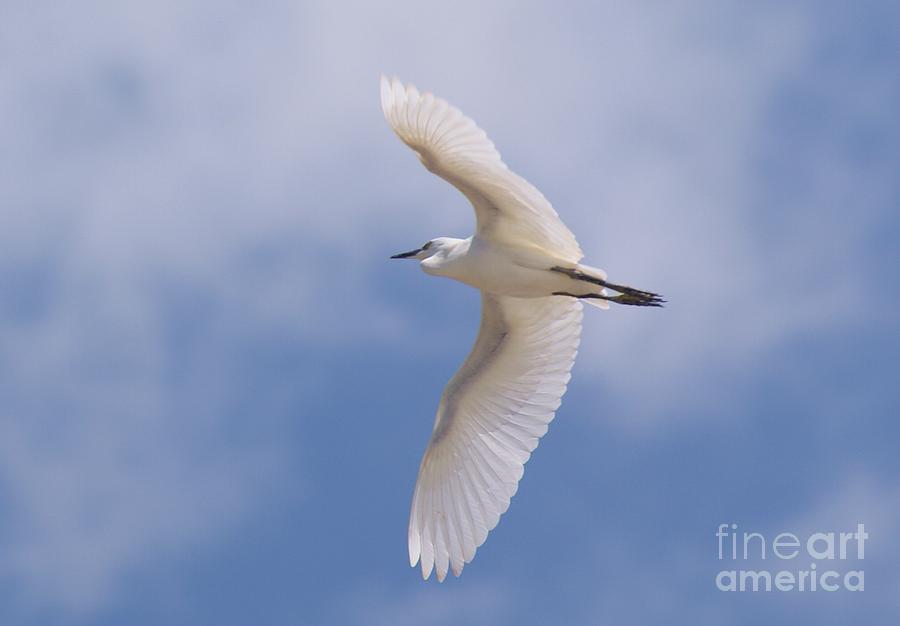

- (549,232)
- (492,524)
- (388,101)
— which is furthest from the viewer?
(492,524)

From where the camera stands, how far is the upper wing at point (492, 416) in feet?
51.6

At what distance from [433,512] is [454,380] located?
1377mm

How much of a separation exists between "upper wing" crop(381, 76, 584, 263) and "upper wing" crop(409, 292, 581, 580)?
1556 mm

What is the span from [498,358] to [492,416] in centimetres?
60

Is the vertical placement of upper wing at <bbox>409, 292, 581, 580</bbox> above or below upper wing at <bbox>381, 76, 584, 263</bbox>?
below

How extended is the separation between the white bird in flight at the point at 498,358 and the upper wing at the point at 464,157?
2 cm

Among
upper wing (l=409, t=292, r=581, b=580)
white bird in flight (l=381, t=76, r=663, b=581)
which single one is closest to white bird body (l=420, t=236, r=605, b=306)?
white bird in flight (l=381, t=76, r=663, b=581)

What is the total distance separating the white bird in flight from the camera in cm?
1471

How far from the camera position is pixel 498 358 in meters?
16.1

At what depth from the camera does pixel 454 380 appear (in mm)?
16203

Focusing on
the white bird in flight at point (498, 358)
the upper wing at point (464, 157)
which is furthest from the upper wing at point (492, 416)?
the upper wing at point (464, 157)

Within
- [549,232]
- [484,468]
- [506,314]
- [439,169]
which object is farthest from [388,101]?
[484,468]

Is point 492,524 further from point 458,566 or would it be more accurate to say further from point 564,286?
point 564,286

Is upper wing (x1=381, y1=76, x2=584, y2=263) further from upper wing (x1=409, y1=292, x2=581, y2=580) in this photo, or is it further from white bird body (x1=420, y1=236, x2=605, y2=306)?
upper wing (x1=409, y1=292, x2=581, y2=580)
